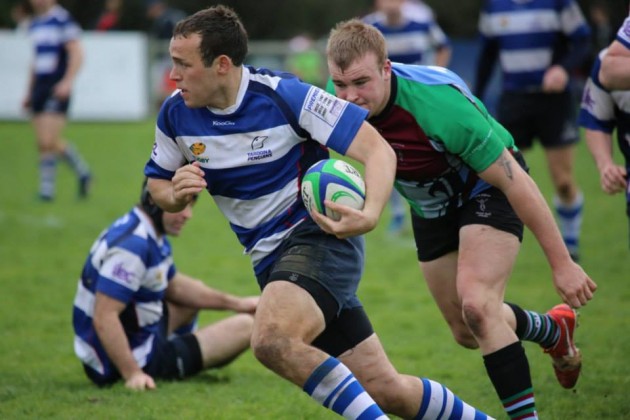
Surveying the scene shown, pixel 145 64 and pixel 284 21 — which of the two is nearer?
pixel 145 64

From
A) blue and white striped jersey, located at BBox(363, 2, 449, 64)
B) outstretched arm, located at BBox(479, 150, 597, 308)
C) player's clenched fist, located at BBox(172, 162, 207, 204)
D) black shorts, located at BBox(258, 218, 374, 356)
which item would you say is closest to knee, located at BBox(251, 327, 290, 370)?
black shorts, located at BBox(258, 218, 374, 356)

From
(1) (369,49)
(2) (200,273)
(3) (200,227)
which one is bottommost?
(3) (200,227)

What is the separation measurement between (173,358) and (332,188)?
2.34 metres

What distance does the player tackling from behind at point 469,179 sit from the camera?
4148 millimetres

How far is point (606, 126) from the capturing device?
5.54 meters

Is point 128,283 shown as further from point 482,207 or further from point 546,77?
point 546,77

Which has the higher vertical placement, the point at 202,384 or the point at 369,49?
the point at 369,49

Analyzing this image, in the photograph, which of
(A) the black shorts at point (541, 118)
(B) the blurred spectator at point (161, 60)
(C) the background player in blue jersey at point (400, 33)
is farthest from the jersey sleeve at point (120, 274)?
(B) the blurred spectator at point (161, 60)

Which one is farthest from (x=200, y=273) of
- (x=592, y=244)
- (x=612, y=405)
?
(x=612, y=405)

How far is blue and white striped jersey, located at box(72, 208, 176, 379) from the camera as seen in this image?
525 centimetres

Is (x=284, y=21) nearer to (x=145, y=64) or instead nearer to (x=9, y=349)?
(x=145, y=64)

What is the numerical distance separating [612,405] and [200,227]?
7.13 m

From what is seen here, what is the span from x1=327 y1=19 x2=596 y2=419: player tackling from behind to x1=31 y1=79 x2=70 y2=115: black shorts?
8698 mm

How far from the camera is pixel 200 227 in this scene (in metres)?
11.4
